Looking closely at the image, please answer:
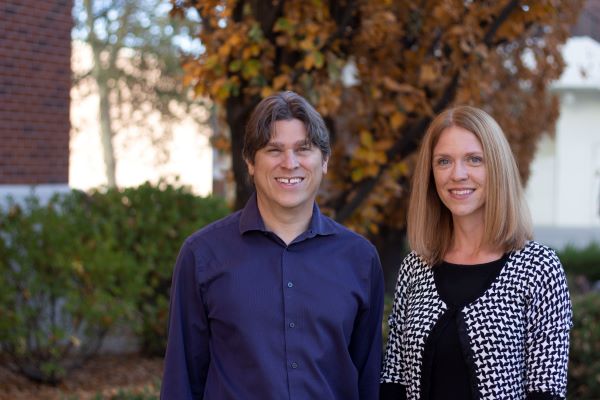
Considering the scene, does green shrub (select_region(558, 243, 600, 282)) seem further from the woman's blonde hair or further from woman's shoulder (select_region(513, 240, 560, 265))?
woman's shoulder (select_region(513, 240, 560, 265))

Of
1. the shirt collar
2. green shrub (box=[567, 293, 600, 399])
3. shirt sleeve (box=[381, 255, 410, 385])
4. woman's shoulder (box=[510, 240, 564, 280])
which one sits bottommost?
green shrub (box=[567, 293, 600, 399])

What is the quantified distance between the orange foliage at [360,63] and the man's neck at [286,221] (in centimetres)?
167

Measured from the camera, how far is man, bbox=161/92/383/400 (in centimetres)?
291

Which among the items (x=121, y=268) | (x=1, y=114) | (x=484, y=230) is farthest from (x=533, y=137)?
(x=484, y=230)

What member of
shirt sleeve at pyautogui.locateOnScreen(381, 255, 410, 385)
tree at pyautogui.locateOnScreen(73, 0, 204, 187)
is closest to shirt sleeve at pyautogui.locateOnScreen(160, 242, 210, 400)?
shirt sleeve at pyautogui.locateOnScreen(381, 255, 410, 385)

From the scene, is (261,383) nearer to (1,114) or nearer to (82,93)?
(1,114)

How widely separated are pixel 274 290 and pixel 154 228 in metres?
5.25

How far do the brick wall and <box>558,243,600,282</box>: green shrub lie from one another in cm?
853

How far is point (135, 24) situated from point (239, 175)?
698 inches

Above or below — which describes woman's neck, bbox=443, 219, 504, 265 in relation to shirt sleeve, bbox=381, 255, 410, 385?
above

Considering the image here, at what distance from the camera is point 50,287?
6.75m

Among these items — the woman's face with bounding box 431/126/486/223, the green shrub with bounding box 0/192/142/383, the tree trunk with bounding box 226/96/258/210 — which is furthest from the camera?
the green shrub with bounding box 0/192/142/383

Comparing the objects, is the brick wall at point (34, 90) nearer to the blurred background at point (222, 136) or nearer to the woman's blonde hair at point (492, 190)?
the blurred background at point (222, 136)

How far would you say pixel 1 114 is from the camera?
8.53 meters
